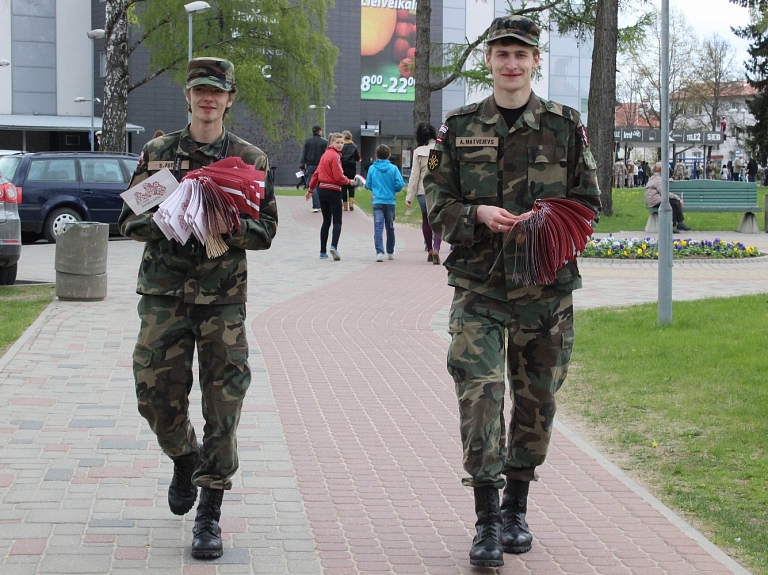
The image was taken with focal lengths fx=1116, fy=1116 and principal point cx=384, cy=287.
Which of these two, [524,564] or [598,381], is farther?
[598,381]

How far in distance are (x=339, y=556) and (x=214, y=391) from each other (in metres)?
0.85

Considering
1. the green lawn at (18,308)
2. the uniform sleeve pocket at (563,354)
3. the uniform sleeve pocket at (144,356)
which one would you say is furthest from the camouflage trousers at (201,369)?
the green lawn at (18,308)

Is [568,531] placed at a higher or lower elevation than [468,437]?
lower

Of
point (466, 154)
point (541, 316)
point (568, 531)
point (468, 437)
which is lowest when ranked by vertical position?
point (568, 531)

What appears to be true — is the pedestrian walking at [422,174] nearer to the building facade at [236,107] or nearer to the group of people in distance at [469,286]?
the group of people in distance at [469,286]

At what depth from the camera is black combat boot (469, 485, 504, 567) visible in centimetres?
433

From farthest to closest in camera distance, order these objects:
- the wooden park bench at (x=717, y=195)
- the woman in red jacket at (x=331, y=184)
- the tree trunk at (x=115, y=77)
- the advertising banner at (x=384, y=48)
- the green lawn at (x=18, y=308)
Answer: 1. the advertising banner at (x=384, y=48)
2. the tree trunk at (x=115, y=77)
3. the wooden park bench at (x=717, y=195)
4. the woman in red jacket at (x=331, y=184)
5. the green lawn at (x=18, y=308)

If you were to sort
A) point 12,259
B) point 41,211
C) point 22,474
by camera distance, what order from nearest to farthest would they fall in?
point 22,474, point 12,259, point 41,211

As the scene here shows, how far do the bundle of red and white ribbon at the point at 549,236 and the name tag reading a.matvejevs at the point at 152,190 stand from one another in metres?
1.38

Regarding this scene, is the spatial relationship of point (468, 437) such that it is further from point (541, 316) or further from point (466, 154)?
point (466, 154)

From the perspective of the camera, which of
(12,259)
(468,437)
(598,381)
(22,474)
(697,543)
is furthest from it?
(12,259)

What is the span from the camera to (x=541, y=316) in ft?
14.7

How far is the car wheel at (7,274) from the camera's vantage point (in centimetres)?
1429

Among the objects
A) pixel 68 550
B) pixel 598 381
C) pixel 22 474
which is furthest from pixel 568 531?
pixel 598 381
